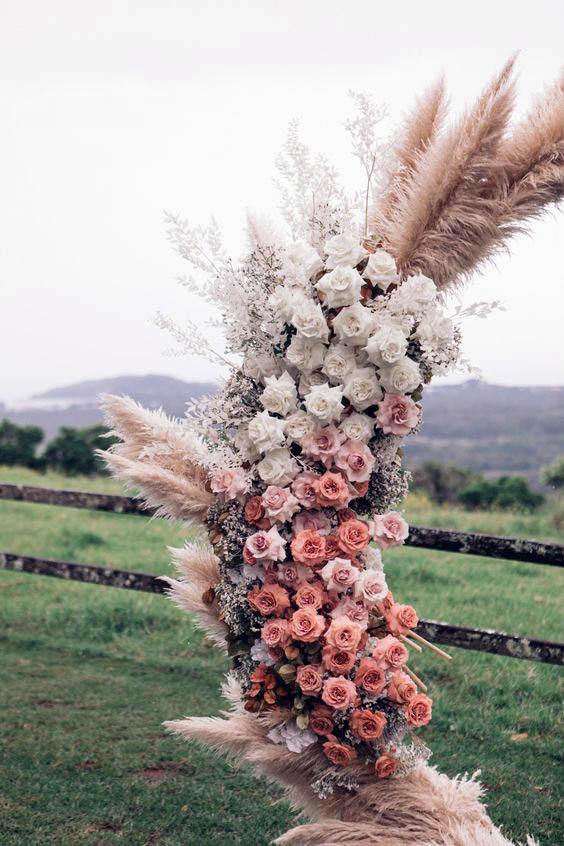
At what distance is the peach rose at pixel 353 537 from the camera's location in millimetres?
2787

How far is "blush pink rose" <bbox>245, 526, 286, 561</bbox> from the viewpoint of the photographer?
110 inches

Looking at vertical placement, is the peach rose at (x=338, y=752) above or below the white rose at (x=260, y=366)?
below

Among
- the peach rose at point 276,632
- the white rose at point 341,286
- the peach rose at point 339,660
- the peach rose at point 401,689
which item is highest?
the white rose at point 341,286

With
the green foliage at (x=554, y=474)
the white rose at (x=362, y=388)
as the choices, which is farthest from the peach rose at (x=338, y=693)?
the green foliage at (x=554, y=474)

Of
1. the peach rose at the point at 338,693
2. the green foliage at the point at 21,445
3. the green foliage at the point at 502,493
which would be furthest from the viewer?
the green foliage at the point at 21,445

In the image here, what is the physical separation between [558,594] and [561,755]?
334 centimetres

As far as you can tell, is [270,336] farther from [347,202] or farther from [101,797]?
[101,797]

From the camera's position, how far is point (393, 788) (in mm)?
2729

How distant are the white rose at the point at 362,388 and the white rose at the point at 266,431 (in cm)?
24

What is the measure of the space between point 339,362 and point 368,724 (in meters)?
1.15

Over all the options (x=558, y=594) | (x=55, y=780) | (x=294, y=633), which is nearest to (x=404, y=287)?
(x=294, y=633)

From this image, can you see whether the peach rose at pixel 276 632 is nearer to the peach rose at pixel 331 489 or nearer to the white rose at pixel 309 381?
the peach rose at pixel 331 489

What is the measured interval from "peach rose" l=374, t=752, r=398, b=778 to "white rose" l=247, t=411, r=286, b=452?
1044mm

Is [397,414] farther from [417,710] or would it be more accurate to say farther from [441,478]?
[441,478]
